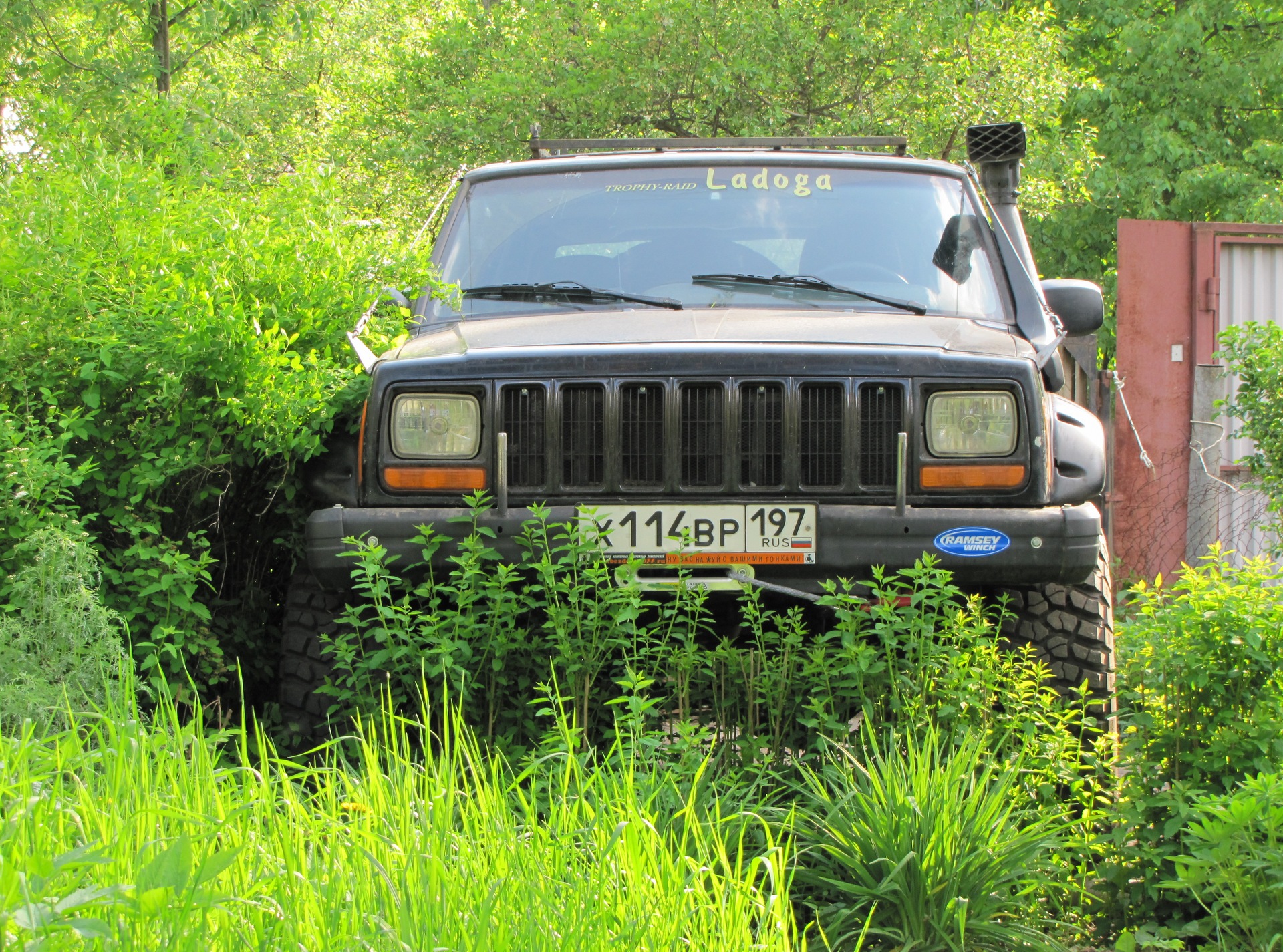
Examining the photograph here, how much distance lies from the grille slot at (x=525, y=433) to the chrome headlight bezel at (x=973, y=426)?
106cm

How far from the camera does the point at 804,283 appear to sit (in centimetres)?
433

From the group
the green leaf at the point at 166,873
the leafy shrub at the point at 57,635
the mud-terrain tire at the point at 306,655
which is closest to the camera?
the green leaf at the point at 166,873

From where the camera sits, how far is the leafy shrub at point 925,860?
2.58 m

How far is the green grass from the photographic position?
1845mm

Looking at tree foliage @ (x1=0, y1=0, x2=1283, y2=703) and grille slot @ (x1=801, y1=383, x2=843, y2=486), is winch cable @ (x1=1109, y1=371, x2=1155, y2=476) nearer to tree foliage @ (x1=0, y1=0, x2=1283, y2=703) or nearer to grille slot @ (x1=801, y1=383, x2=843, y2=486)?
tree foliage @ (x1=0, y1=0, x2=1283, y2=703)

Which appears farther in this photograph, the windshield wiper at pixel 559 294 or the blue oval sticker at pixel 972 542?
the windshield wiper at pixel 559 294

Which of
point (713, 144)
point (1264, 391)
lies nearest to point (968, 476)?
point (713, 144)

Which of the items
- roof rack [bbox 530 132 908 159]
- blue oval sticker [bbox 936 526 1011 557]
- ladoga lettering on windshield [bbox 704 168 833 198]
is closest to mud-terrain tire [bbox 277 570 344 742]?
blue oval sticker [bbox 936 526 1011 557]

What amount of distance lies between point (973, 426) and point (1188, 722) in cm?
96

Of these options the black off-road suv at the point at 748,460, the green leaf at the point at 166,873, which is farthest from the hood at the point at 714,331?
the green leaf at the point at 166,873

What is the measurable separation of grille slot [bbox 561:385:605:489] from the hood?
0.17m

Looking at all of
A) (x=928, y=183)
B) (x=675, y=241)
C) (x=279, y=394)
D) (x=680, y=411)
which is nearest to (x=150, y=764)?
(x=279, y=394)

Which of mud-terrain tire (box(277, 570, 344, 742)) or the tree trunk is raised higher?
the tree trunk

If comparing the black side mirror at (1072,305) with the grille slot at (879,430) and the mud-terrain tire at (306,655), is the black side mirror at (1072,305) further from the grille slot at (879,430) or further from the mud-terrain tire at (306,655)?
the mud-terrain tire at (306,655)
